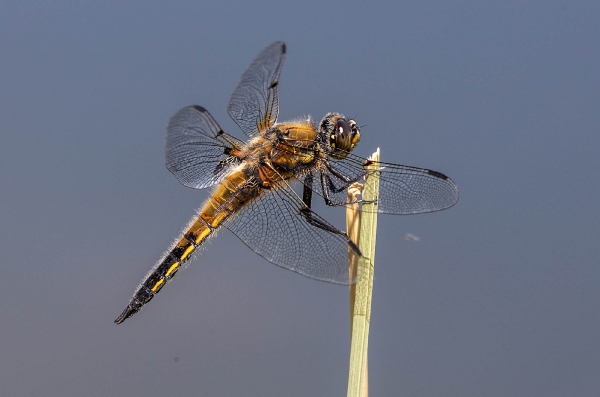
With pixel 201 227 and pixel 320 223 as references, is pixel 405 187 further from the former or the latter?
pixel 201 227

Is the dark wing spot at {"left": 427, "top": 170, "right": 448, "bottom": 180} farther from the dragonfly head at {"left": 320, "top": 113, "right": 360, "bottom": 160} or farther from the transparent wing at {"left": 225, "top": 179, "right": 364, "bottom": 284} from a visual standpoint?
the transparent wing at {"left": 225, "top": 179, "right": 364, "bottom": 284}

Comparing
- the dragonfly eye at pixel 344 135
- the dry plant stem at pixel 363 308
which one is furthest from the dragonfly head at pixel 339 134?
the dry plant stem at pixel 363 308

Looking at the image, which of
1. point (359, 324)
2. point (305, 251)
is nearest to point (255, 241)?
point (305, 251)

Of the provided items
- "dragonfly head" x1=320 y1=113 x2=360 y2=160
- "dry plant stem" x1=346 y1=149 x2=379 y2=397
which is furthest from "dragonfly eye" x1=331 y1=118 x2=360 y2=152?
"dry plant stem" x1=346 y1=149 x2=379 y2=397

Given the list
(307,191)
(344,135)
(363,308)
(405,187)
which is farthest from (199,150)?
(363,308)

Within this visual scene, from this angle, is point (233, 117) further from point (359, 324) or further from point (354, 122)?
point (359, 324)

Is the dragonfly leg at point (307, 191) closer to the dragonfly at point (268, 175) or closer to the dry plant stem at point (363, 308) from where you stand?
the dragonfly at point (268, 175)
